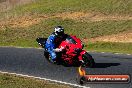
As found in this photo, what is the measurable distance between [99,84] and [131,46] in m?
14.8

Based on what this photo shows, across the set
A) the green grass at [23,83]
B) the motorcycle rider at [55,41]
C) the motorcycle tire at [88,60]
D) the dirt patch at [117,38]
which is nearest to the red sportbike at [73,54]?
the motorcycle tire at [88,60]

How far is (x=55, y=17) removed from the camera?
46812 millimetres

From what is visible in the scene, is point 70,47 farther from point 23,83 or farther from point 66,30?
point 66,30

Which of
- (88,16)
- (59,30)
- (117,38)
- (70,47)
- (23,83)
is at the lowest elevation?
(88,16)

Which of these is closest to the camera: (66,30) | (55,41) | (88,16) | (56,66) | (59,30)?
(56,66)

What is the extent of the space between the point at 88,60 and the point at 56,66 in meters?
1.68

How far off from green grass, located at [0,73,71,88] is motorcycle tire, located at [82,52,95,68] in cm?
299

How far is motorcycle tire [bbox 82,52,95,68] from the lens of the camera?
1856 centimetres

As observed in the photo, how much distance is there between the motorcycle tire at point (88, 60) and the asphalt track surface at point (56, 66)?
248 millimetres

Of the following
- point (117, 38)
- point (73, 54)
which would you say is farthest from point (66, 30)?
point (73, 54)

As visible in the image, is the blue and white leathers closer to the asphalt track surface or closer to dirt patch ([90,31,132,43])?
the asphalt track surface

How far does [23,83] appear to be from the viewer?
15797 mm

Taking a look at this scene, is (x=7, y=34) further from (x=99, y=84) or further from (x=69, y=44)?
(x=99, y=84)

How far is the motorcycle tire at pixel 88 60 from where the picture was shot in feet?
60.9
